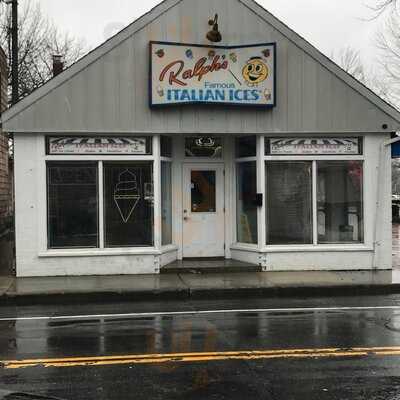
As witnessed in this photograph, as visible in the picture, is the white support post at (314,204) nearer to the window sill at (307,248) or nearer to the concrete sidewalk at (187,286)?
the window sill at (307,248)

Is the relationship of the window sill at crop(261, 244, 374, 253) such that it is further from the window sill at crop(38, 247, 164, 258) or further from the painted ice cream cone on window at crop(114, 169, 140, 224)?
the painted ice cream cone on window at crop(114, 169, 140, 224)

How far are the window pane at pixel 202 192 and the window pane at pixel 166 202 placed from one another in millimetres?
Result: 587

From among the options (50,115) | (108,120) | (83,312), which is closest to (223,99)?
(108,120)

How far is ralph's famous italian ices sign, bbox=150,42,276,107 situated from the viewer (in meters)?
13.6

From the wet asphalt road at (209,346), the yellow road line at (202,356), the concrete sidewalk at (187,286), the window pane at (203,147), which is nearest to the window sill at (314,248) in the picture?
the concrete sidewalk at (187,286)

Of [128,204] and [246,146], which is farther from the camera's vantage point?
[246,146]

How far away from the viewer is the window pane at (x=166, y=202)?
47.6ft

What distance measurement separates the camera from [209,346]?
7629mm

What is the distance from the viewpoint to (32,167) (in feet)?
44.4

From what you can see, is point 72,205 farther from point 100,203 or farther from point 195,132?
point 195,132

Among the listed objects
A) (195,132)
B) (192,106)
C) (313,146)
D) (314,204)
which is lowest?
(314,204)

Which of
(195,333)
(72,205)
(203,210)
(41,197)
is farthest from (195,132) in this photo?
(195,333)

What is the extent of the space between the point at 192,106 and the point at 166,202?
234cm

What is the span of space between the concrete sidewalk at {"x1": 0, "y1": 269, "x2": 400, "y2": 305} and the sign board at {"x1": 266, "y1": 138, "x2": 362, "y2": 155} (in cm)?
273
